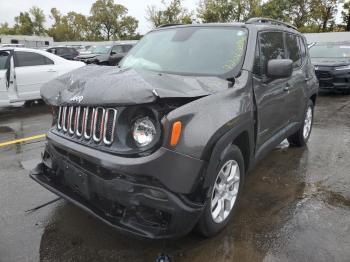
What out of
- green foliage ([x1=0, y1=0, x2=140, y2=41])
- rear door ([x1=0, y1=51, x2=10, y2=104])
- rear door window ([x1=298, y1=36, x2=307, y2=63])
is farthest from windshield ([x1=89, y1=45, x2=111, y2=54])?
green foliage ([x1=0, y1=0, x2=140, y2=41])

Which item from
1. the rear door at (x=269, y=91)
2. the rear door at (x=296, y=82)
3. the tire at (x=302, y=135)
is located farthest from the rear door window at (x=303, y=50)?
the rear door at (x=269, y=91)

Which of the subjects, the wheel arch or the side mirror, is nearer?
the wheel arch

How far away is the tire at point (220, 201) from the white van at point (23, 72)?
7.04m

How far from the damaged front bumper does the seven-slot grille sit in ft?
0.40

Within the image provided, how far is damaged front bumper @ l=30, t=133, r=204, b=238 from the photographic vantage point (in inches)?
99.0

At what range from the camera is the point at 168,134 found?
2.51 meters

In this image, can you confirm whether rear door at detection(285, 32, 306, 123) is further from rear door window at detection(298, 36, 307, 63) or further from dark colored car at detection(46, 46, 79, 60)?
dark colored car at detection(46, 46, 79, 60)

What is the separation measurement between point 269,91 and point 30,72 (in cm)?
698

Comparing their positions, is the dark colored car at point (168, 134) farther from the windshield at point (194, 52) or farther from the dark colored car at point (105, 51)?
the dark colored car at point (105, 51)

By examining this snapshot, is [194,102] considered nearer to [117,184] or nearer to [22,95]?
[117,184]

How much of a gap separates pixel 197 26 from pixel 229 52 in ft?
2.29

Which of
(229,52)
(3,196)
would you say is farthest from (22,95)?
(229,52)

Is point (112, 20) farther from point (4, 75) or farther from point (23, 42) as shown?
point (4, 75)

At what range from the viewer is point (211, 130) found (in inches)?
108
